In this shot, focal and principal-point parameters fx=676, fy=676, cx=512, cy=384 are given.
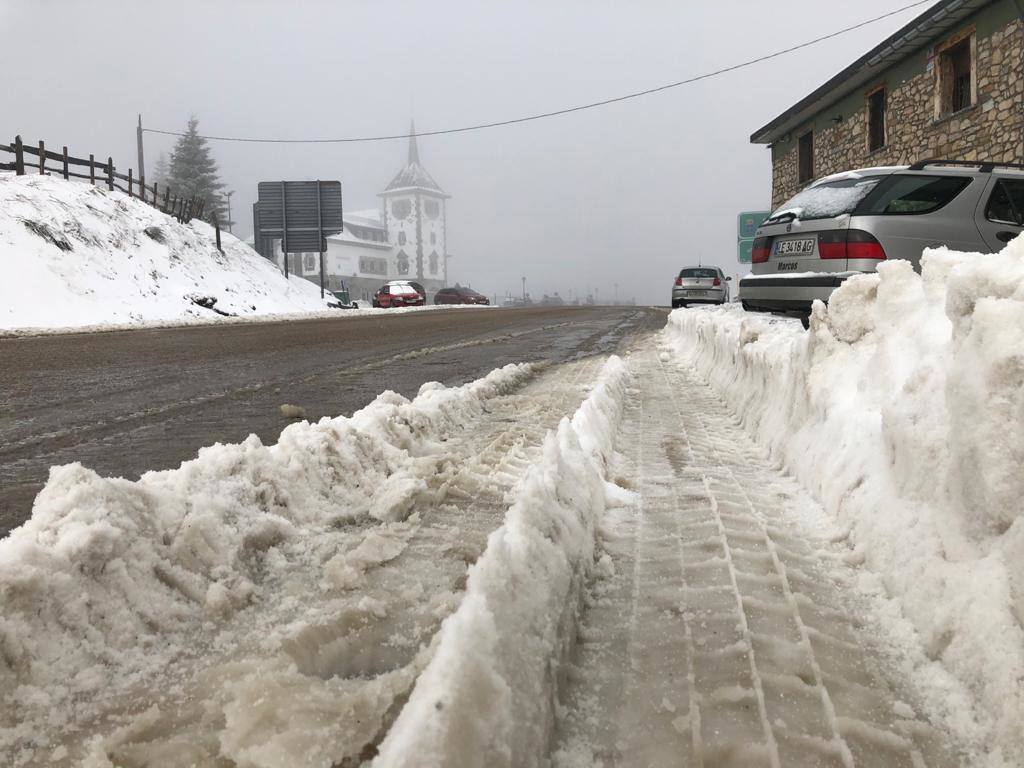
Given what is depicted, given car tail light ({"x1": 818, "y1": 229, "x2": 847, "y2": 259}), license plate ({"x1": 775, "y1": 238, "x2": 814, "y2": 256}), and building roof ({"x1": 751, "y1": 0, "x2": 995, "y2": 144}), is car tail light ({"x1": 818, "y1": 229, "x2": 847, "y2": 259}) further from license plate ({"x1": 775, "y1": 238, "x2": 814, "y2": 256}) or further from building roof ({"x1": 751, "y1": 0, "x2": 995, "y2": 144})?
building roof ({"x1": 751, "y1": 0, "x2": 995, "y2": 144})

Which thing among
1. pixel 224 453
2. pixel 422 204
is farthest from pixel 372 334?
pixel 422 204

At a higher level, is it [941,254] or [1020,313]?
[941,254]

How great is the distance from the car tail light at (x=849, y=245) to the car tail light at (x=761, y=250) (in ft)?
3.38

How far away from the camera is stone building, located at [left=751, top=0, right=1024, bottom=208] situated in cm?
1320

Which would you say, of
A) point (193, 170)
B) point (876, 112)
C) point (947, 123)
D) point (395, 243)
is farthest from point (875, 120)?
point (395, 243)

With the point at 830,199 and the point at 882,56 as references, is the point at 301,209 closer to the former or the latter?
the point at 882,56

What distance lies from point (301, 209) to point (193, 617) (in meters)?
37.8

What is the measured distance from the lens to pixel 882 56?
53.8ft

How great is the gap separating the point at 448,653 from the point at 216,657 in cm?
72

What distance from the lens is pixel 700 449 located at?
14.4 ft

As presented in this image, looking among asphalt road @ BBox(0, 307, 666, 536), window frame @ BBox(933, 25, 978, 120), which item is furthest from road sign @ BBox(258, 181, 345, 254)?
window frame @ BBox(933, 25, 978, 120)

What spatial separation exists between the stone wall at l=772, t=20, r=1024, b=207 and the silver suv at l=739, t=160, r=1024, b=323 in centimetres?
730

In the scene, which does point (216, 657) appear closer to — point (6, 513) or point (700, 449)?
point (6, 513)

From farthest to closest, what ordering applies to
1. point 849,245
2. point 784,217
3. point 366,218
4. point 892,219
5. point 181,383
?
point 366,218 < point 784,217 < point 849,245 < point 892,219 < point 181,383
